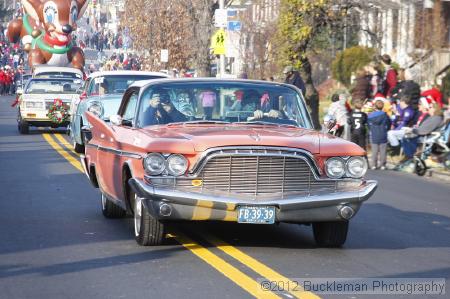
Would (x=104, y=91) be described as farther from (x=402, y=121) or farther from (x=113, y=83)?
(x=402, y=121)

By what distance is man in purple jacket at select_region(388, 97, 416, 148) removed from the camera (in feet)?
80.7

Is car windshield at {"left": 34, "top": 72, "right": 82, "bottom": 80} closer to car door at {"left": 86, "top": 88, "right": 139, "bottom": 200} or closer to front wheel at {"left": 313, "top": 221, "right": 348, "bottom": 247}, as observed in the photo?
car door at {"left": 86, "top": 88, "right": 139, "bottom": 200}

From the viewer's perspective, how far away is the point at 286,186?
1051 cm

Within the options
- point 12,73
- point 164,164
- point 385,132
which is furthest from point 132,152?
point 12,73

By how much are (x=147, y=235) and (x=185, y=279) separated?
1.65 m

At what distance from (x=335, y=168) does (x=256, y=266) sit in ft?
4.72

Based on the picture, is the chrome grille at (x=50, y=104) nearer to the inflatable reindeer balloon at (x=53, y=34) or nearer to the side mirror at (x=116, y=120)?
the side mirror at (x=116, y=120)

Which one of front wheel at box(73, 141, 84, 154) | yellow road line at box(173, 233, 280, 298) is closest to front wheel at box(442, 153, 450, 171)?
front wheel at box(73, 141, 84, 154)

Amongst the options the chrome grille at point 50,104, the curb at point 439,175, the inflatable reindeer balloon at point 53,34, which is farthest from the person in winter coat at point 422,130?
the inflatable reindeer balloon at point 53,34

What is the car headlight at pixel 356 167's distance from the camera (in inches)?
424

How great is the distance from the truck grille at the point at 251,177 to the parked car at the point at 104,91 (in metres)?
11.0

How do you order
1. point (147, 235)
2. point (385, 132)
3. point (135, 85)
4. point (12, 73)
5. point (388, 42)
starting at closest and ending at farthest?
point (147, 235), point (135, 85), point (385, 132), point (388, 42), point (12, 73)

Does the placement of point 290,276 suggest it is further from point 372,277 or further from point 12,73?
point 12,73

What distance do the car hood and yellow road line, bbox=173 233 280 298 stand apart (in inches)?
38.2
